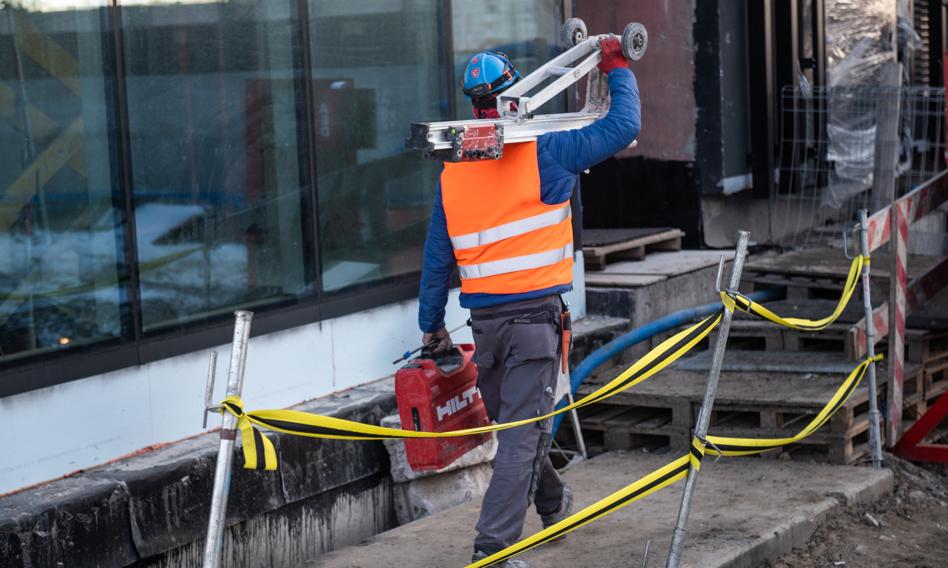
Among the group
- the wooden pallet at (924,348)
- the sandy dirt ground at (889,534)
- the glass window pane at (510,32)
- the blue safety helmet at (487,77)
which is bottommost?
the sandy dirt ground at (889,534)

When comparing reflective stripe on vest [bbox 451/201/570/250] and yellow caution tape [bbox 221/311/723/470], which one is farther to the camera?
reflective stripe on vest [bbox 451/201/570/250]

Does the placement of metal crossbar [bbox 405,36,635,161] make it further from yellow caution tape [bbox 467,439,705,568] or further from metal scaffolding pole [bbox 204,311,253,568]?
yellow caution tape [bbox 467,439,705,568]

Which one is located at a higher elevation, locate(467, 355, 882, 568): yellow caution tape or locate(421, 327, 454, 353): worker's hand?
locate(421, 327, 454, 353): worker's hand

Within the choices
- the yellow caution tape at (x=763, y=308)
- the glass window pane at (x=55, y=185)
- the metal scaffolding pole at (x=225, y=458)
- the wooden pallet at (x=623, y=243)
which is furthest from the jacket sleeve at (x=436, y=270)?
the wooden pallet at (x=623, y=243)

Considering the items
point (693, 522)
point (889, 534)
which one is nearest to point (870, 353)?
point (889, 534)

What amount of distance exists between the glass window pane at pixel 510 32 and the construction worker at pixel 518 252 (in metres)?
2.44

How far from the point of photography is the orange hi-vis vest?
4992mm

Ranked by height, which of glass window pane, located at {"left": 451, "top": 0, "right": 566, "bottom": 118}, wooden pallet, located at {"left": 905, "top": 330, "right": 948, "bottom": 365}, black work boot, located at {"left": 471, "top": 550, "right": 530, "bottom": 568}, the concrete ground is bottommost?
the concrete ground

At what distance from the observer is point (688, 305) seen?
9.10m

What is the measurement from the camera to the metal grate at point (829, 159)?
10.6 m

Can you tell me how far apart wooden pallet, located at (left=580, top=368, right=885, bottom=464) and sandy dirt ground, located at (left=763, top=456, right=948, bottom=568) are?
1.28 feet

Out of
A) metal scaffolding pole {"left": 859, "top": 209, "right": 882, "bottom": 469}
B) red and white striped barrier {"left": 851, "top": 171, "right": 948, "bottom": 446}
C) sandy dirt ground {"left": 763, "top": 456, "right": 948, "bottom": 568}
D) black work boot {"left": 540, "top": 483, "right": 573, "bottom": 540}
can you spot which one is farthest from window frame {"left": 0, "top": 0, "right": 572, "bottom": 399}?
red and white striped barrier {"left": 851, "top": 171, "right": 948, "bottom": 446}

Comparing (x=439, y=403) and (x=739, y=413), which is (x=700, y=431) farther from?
(x=739, y=413)

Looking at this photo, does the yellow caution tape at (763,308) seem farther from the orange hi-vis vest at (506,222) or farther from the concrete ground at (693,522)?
the concrete ground at (693,522)
